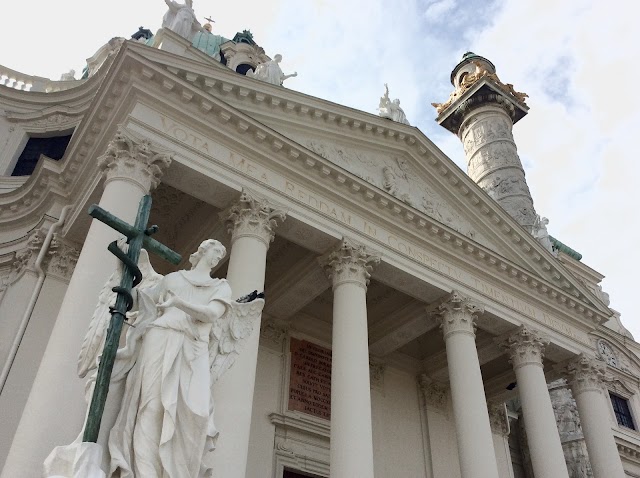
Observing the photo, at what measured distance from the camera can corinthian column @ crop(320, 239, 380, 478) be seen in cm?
1071

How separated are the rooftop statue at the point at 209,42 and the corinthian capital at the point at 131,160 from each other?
15.7 metres

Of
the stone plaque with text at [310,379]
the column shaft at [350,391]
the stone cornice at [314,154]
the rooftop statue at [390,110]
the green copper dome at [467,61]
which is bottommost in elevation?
the column shaft at [350,391]

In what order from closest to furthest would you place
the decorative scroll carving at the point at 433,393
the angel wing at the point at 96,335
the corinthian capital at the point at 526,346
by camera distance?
the angel wing at the point at 96,335, the corinthian capital at the point at 526,346, the decorative scroll carving at the point at 433,393

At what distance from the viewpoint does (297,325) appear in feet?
54.1

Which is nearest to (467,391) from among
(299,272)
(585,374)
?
(299,272)

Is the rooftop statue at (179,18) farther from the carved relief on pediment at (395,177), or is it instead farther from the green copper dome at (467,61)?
the green copper dome at (467,61)

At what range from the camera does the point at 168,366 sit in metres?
4.42

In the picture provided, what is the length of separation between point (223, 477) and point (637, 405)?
22223mm

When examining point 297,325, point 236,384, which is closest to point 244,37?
point 297,325

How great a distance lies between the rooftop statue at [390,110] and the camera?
16859mm

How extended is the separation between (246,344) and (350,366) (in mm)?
2406

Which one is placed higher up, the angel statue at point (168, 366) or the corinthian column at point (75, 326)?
the corinthian column at point (75, 326)

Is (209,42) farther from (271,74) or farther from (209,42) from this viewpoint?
(271,74)

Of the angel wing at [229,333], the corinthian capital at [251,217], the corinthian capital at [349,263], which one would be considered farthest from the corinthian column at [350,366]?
the angel wing at [229,333]
